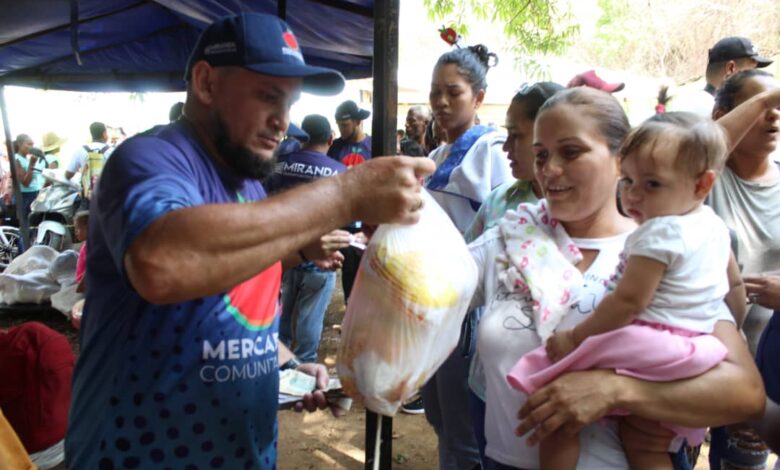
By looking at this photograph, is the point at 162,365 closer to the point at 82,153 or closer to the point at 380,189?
the point at 380,189

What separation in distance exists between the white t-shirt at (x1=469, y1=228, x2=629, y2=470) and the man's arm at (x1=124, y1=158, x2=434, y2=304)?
1.78ft

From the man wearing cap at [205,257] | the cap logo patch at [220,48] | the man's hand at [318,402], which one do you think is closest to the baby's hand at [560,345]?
the man wearing cap at [205,257]

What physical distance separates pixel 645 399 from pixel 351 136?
5053 millimetres

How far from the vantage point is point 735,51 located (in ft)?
12.6

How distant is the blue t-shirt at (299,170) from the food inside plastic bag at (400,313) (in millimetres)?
3276

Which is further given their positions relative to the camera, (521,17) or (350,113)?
(521,17)

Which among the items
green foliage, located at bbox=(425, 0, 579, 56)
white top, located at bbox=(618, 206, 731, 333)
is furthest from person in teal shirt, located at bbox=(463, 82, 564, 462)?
green foliage, located at bbox=(425, 0, 579, 56)

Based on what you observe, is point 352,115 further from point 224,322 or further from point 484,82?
point 224,322

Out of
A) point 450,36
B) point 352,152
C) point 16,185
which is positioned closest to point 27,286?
point 16,185

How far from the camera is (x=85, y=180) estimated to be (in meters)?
7.91

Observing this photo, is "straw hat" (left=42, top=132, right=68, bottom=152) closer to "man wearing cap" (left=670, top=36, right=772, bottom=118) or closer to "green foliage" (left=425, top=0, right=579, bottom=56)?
"green foliage" (left=425, top=0, right=579, bottom=56)

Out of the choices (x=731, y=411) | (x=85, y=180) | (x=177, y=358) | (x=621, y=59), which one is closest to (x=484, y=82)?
(x=731, y=411)

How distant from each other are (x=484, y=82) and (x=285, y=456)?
9.62ft

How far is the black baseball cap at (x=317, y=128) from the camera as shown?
4793 millimetres
